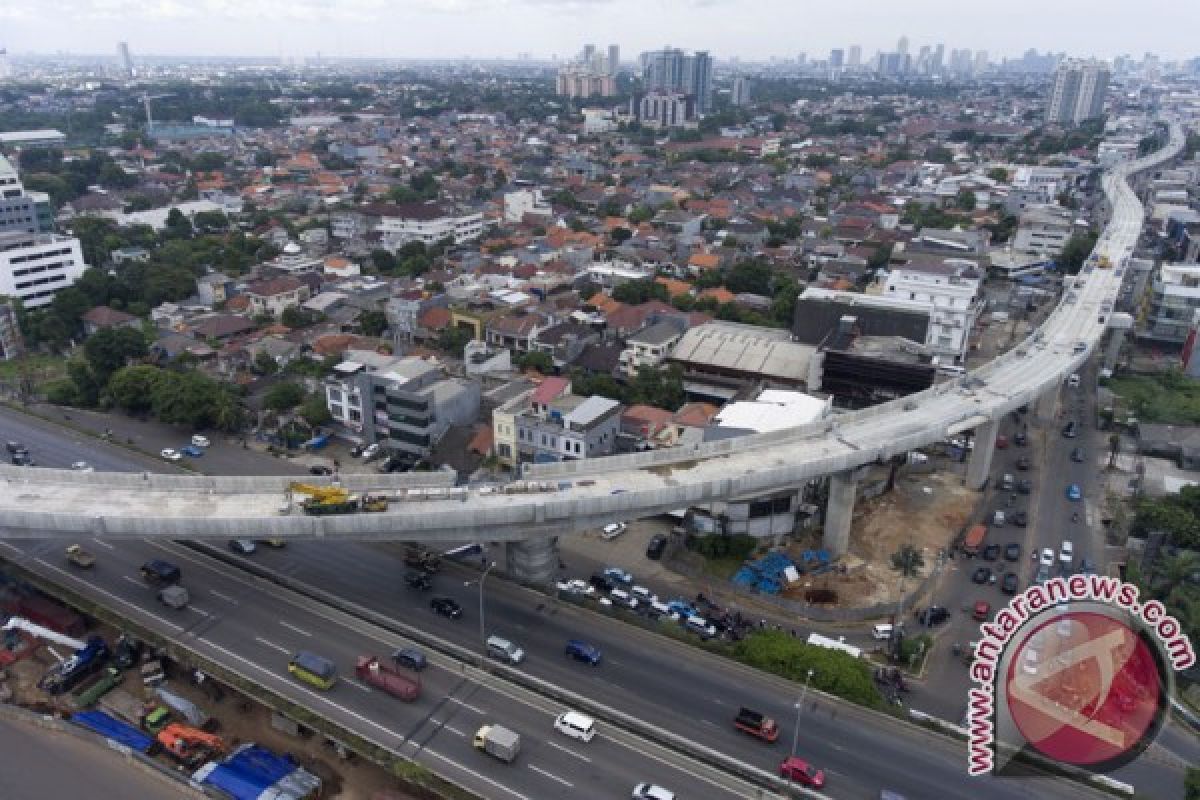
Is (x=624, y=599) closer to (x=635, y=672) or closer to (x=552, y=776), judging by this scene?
(x=635, y=672)

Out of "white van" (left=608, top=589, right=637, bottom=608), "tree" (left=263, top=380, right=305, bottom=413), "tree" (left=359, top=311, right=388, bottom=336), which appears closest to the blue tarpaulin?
"white van" (left=608, top=589, right=637, bottom=608)

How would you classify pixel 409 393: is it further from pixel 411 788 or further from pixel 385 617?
pixel 411 788

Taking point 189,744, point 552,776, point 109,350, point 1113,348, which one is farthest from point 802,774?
point 1113,348

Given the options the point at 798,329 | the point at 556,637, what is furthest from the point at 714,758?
the point at 798,329

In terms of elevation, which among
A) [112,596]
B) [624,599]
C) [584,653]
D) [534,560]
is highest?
[534,560]

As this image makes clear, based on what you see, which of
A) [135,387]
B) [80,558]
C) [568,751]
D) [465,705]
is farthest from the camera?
[135,387]

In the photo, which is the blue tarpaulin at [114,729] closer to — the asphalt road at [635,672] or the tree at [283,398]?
the asphalt road at [635,672]

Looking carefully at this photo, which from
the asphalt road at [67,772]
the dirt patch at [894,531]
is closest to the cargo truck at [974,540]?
the dirt patch at [894,531]
